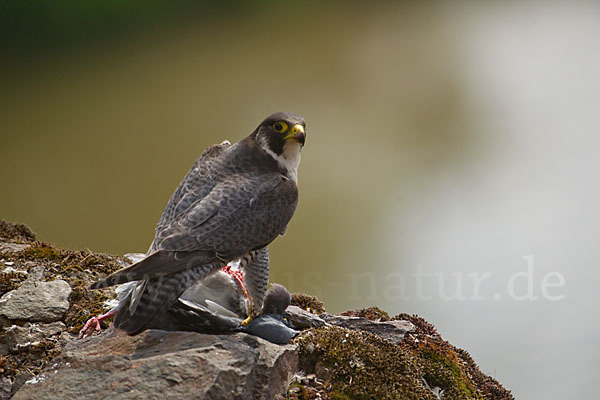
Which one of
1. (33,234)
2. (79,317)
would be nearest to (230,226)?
(79,317)

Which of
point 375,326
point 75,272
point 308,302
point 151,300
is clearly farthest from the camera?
point 308,302

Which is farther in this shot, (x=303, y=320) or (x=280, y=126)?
(x=303, y=320)

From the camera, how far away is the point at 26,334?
3111mm

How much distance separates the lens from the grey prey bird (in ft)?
8.79

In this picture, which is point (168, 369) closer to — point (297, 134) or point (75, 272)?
point (297, 134)

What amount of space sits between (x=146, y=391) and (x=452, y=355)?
1.82 metres

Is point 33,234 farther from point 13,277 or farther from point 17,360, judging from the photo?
point 17,360

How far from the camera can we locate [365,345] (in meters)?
3.10

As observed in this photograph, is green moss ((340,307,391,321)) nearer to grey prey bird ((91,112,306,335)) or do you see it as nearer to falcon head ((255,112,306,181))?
grey prey bird ((91,112,306,335))

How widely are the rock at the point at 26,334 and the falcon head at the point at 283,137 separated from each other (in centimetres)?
147

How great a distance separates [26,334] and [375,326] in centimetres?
190

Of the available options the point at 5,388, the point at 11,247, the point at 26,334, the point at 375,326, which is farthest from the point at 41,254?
the point at 375,326

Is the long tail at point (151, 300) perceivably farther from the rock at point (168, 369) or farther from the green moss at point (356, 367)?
the green moss at point (356, 367)

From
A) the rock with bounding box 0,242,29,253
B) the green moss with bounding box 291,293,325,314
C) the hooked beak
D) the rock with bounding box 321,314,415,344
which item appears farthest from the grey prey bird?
the rock with bounding box 0,242,29,253
